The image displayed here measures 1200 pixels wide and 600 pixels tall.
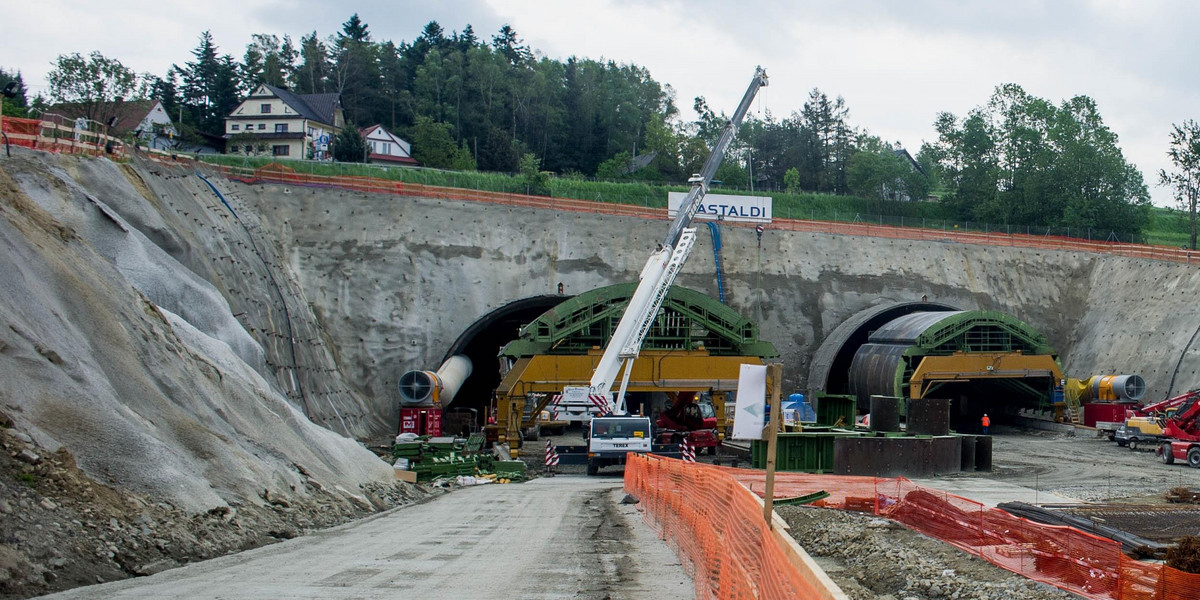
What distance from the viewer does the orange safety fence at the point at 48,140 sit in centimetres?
3148

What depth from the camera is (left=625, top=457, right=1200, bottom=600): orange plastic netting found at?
1159 cm


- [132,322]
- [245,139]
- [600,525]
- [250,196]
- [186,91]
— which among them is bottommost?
[600,525]

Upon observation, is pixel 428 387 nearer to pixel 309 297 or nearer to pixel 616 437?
pixel 309 297

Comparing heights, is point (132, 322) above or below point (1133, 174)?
below

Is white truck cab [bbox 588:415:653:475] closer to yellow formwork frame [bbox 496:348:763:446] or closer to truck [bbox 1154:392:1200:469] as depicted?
yellow formwork frame [bbox 496:348:763:446]

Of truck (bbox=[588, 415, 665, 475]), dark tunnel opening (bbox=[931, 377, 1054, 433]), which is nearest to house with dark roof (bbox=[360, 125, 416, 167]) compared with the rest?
dark tunnel opening (bbox=[931, 377, 1054, 433])

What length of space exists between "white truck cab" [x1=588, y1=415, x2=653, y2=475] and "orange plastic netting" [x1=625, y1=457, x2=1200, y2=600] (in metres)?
9.68

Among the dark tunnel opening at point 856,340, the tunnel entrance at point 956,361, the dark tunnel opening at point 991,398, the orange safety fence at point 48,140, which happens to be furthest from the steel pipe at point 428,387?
the dark tunnel opening at point 991,398

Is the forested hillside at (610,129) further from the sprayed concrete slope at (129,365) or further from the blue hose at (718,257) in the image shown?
the sprayed concrete slope at (129,365)

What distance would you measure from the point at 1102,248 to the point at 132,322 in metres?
A: 50.0

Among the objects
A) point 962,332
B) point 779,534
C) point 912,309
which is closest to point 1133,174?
point 912,309

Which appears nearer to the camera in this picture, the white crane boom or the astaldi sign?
the white crane boom

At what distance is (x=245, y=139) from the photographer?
86938 mm

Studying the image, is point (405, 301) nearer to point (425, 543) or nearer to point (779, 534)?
point (425, 543)
